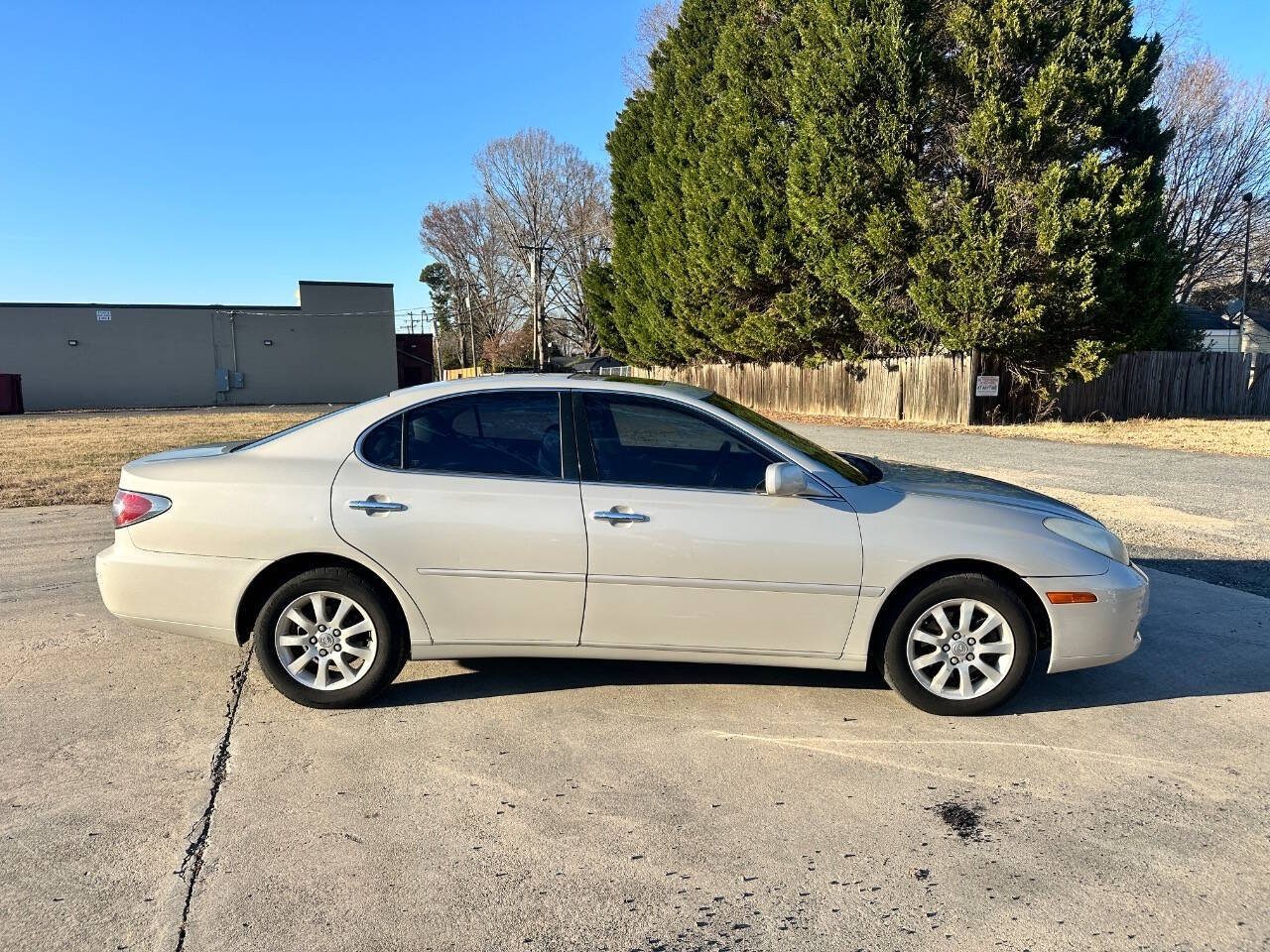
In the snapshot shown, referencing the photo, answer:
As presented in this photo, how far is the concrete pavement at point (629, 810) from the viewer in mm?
2438

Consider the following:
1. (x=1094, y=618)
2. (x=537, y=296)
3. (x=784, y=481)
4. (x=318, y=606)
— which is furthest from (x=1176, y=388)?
(x=537, y=296)

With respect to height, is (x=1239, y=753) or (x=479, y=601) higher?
(x=479, y=601)

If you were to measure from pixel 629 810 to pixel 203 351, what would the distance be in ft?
152

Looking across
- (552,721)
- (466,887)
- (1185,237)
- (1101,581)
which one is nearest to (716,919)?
(466,887)

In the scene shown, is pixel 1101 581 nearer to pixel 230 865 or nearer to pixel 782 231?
pixel 230 865

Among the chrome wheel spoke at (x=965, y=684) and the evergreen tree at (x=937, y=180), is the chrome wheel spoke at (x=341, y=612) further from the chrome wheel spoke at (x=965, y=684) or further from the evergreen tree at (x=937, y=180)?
the evergreen tree at (x=937, y=180)

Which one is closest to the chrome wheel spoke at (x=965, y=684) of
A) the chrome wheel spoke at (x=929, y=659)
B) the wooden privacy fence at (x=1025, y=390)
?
the chrome wheel spoke at (x=929, y=659)

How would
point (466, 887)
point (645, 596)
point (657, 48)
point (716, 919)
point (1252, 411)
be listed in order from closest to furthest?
point (716, 919)
point (466, 887)
point (645, 596)
point (1252, 411)
point (657, 48)

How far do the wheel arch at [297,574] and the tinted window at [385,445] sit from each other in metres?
0.48

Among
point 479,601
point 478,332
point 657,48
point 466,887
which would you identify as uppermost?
point 657,48

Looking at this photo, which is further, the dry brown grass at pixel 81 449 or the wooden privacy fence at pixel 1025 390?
the wooden privacy fence at pixel 1025 390

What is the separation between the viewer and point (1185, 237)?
3238 centimetres

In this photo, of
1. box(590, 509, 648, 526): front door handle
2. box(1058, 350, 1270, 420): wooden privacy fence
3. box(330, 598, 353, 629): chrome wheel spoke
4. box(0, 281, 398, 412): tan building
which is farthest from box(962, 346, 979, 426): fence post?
box(0, 281, 398, 412): tan building

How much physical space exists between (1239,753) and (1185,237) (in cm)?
3639
